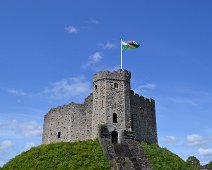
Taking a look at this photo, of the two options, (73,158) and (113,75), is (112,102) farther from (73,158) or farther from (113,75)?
(73,158)

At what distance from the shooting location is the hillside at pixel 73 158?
Result: 121 feet

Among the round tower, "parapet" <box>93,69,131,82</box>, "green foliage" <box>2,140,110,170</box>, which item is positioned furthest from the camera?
A: "parapet" <box>93,69,131,82</box>

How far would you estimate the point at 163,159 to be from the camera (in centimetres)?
4288

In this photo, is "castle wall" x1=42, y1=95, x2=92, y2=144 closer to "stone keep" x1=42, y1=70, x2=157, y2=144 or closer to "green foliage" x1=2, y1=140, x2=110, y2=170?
"stone keep" x1=42, y1=70, x2=157, y2=144

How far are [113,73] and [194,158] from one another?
36.2 m

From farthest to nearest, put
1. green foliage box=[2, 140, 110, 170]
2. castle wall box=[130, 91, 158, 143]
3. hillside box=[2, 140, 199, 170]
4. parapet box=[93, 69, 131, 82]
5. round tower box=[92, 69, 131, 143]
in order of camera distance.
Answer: castle wall box=[130, 91, 158, 143] → parapet box=[93, 69, 131, 82] → round tower box=[92, 69, 131, 143] → hillside box=[2, 140, 199, 170] → green foliage box=[2, 140, 110, 170]

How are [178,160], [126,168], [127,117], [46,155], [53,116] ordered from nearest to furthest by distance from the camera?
[126,168], [46,155], [178,160], [127,117], [53,116]

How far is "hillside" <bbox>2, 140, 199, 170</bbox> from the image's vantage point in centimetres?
3703

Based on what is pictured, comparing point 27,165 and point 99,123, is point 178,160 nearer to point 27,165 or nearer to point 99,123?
point 99,123

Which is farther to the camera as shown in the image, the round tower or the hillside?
the round tower

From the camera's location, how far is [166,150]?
153 ft

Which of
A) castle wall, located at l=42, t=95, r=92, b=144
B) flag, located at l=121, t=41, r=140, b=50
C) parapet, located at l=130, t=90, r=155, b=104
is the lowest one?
castle wall, located at l=42, t=95, r=92, b=144

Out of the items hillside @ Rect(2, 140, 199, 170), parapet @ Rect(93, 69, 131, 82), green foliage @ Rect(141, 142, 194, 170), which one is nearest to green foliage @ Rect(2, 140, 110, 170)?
hillside @ Rect(2, 140, 199, 170)

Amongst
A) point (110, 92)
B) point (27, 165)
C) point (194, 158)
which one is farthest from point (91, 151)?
point (194, 158)
